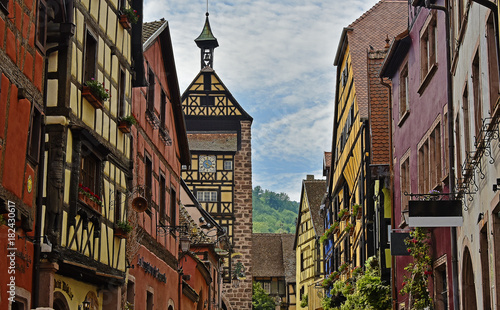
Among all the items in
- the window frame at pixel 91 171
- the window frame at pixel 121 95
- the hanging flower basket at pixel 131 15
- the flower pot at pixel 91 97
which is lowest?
the window frame at pixel 91 171

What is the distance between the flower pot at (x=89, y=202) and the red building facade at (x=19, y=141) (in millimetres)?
1701

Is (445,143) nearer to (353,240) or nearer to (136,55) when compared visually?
(136,55)

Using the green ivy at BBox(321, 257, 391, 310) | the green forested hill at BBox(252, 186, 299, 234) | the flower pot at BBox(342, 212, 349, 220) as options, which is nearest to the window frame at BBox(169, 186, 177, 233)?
the green ivy at BBox(321, 257, 391, 310)

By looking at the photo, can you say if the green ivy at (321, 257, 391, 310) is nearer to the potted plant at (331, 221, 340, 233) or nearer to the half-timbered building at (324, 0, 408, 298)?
the half-timbered building at (324, 0, 408, 298)

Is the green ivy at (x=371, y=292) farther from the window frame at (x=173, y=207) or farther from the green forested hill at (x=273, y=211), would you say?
the green forested hill at (x=273, y=211)

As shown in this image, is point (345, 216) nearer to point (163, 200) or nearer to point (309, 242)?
point (163, 200)

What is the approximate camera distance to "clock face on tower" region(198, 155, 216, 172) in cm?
4650

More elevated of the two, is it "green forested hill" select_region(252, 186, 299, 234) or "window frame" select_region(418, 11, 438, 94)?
"green forested hill" select_region(252, 186, 299, 234)

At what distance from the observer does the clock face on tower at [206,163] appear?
4650 cm

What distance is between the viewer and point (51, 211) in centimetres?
1085

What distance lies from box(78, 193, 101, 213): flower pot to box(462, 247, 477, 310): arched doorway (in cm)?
555

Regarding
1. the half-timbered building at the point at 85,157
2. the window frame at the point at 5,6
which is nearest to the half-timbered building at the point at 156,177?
the half-timbered building at the point at 85,157

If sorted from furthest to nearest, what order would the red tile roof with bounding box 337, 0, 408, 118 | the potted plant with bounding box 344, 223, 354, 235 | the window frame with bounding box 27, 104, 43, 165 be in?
the potted plant with bounding box 344, 223, 354, 235
the red tile roof with bounding box 337, 0, 408, 118
the window frame with bounding box 27, 104, 43, 165

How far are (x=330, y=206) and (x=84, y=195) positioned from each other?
2352cm
